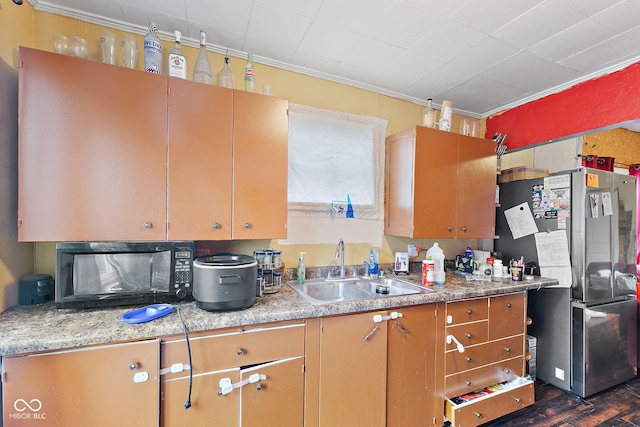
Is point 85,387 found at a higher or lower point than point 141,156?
lower

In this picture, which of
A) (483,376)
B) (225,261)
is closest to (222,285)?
(225,261)

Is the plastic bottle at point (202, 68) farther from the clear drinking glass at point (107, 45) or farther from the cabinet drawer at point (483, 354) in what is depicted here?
the cabinet drawer at point (483, 354)

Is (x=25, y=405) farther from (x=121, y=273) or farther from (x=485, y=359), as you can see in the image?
(x=485, y=359)

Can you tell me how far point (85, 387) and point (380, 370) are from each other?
1.35 metres

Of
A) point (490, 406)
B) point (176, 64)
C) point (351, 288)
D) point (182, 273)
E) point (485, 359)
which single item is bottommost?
point (490, 406)

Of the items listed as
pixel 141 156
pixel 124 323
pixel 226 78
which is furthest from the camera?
pixel 226 78

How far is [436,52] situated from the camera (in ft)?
6.16

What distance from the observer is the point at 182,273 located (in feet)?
4.67

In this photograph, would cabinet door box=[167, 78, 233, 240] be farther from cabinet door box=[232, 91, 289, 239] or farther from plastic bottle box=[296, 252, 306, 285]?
plastic bottle box=[296, 252, 306, 285]

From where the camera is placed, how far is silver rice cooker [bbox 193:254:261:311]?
4.23 feet

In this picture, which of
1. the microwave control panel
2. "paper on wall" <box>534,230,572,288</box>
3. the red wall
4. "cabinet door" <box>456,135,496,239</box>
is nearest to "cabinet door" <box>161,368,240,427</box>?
the microwave control panel

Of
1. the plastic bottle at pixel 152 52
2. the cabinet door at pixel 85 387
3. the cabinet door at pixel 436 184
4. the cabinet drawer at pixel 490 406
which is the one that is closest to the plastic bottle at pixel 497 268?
the cabinet door at pixel 436 184

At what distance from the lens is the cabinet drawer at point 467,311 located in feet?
5.80

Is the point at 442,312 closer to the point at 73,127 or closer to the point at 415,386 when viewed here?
the point at 415,386
